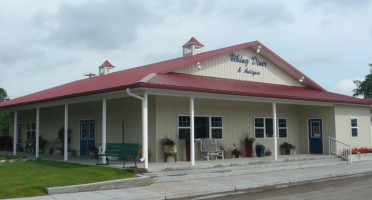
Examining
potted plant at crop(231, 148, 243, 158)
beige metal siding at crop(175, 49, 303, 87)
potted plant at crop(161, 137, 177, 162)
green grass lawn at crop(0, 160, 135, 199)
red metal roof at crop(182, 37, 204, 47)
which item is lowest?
green grass lawn at crop(0, 160, 135, 199)

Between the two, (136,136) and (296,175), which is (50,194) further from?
(296,175)

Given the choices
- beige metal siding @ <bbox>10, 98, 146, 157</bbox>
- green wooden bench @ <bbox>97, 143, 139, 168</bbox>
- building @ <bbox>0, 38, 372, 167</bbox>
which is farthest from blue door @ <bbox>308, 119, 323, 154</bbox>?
green wooden bench @ <bbox>97, 143, 139, 168</bbox>

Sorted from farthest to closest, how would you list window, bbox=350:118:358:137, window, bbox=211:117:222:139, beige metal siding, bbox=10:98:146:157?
window, bbox=350:118:358:137 → window, bbox=211:117:222:139 → beige metal siding, bbox=10:98:146:157

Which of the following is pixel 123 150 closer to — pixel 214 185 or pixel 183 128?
pixel 214 185

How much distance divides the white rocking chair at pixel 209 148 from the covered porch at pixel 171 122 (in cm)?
35

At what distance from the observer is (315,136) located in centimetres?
2142

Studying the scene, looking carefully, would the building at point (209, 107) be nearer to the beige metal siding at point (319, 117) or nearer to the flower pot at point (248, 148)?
the beige metal siding at point (319, 117)

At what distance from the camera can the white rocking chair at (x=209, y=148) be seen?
55.9ft

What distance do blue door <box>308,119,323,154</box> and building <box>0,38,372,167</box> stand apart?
0.17ft

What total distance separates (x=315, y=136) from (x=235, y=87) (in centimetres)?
705

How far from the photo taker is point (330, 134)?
2073 cm

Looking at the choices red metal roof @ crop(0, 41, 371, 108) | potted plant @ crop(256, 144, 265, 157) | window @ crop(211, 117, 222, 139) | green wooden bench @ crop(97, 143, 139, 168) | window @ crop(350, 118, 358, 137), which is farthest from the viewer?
window @ crop(350, 118, 358, 137)

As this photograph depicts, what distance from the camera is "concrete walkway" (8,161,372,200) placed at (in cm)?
1044

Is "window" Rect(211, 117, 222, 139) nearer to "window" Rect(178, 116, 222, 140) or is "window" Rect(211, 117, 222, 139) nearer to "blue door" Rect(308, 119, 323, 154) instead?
"window" Rect(178, 116, 222, 140)
